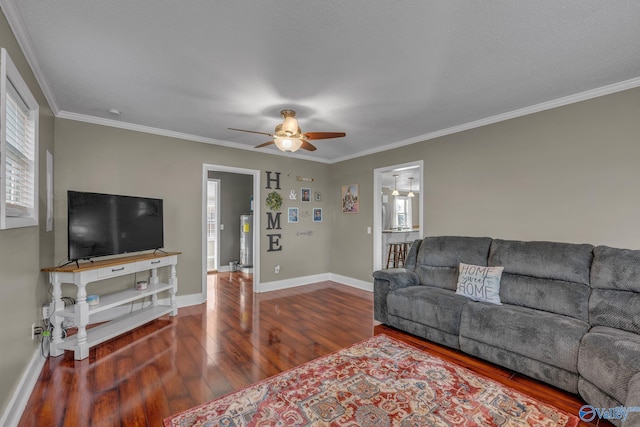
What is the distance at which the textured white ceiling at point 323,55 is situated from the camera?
5.76 feet

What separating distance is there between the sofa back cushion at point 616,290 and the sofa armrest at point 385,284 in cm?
165

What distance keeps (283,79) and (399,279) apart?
2.55 metres

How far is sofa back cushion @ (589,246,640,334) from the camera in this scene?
7.16ft

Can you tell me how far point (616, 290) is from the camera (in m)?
2.33

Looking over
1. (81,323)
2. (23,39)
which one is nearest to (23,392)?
(81,323)

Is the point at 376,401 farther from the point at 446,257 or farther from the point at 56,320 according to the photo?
the point at 56,320

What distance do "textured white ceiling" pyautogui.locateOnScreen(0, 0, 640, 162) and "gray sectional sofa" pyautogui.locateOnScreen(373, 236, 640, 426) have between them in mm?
1617

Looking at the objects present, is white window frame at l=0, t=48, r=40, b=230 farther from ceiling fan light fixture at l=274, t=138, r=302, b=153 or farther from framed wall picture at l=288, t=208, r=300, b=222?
framed wall picture at l=288, t=208, r=300, b=222

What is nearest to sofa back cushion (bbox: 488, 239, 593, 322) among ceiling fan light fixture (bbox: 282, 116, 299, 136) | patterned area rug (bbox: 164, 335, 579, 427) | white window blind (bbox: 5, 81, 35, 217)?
patterned area rug (bbox: 164, 335, 579, 427)

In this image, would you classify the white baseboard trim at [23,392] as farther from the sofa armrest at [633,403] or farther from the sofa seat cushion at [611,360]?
the sofa seat cushion at [611,360]

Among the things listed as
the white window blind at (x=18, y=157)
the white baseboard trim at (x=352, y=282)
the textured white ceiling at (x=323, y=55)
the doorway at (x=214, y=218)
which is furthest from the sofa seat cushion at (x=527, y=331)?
the doorway at (x=214, y=218)

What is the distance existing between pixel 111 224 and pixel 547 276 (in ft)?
15.0

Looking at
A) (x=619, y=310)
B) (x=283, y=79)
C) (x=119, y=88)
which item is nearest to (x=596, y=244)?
(x=619, y=310)

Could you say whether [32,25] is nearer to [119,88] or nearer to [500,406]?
[119,88]
